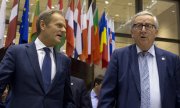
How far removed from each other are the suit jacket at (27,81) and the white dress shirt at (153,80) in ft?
2.44

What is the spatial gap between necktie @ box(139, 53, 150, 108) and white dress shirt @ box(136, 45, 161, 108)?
30 mm

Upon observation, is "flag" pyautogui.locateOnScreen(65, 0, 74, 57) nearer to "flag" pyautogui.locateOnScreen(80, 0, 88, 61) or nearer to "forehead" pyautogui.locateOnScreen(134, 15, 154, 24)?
"flag" pyautogui.locateOnScreen(80, 0, 88, 61)

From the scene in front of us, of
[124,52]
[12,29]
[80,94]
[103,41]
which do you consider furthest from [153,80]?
[103,41]

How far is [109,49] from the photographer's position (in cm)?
894

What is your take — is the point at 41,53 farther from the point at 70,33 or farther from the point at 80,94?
the point at 70,33

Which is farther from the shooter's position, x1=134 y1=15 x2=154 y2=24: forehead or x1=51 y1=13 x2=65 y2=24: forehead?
x1=51 y1=13 x2=65 y2=24: forehead

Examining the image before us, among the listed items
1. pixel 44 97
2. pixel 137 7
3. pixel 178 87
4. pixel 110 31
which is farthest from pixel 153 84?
pixel 137 7

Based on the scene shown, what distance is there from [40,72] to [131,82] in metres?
0.75

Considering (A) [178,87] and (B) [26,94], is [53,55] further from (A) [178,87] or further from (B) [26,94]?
(A) [178,87]

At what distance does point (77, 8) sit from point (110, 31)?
1265mm

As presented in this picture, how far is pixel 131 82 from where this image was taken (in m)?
2.79

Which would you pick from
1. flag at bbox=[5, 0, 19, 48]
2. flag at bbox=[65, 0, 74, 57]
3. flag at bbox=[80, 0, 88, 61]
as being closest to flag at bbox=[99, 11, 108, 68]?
flag at bbox=[80, 0, 88, 61]

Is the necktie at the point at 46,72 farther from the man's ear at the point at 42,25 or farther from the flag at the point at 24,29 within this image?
the flag at the point at 24,29

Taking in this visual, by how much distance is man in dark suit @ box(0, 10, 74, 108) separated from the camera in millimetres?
2740
